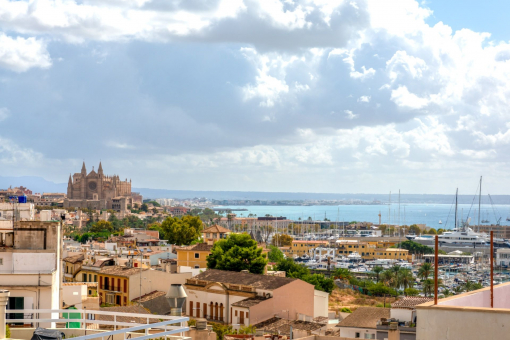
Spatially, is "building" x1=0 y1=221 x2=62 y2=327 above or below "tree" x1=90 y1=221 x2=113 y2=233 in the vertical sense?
above

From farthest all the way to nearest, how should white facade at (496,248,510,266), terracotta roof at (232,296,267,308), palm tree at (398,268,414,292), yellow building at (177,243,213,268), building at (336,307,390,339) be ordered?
white facade at (496,248,510,266)
palm tree at (398,268,414,292)
yellow building at (177,243,213,268)
terracotta roof at (232,296,267,308)
building at (336,307,390,339)

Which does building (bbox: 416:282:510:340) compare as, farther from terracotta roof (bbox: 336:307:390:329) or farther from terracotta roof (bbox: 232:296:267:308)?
terracotta roof (bbox: 232:296:267:308)

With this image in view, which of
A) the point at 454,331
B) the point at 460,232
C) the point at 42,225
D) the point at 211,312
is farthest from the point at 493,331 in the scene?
the point at 460,232

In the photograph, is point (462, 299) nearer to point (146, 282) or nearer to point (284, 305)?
point (284, 305)

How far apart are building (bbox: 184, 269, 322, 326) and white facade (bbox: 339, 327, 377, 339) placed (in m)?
4.84

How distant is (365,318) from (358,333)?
1348mm

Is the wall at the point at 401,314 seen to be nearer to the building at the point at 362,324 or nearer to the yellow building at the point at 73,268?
the building at the point at 362,324

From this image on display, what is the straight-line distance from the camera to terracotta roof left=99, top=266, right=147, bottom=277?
36.8 metres

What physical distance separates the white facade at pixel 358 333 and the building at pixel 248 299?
484 cm

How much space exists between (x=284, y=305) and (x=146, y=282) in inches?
321

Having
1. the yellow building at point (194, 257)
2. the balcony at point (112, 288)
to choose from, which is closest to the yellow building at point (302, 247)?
the yellow building at point (194, 257)

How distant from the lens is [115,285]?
3722 centimetres

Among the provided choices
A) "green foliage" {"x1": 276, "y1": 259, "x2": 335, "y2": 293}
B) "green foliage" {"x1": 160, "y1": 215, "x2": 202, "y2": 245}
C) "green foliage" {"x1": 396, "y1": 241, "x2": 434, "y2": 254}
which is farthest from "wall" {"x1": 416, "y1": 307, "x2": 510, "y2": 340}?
"green foliage" {"x1": 396, "y1": 241, "x2": 434, "y2": 254}

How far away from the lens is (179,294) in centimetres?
775
